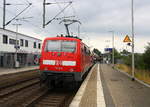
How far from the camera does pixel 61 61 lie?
10.2 metres

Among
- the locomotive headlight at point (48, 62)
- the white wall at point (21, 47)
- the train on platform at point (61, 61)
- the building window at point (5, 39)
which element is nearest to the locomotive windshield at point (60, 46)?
the train on platform at point (61, 61)

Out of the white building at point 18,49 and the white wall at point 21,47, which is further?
the white building at point 18,49

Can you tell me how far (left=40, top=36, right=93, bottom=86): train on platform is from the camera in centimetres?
1006

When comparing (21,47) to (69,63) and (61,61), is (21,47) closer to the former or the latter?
(61,61)

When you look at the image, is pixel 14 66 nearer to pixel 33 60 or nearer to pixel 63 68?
pixel 33 60

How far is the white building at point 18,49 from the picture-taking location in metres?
32.3

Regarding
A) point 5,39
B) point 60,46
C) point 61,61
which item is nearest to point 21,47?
point 5,39

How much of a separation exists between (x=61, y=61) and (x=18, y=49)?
27127 millimetres

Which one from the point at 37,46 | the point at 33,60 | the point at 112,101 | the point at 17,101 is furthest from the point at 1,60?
the point at 112,101

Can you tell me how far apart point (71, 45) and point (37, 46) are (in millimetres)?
38916

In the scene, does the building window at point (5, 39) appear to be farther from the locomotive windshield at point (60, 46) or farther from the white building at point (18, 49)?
the locomotive windshield at point (60, 46)

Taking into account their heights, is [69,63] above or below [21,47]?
below

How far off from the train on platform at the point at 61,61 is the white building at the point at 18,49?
20.2 meters

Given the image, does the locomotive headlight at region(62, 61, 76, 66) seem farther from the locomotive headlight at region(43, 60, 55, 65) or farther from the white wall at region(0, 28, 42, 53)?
the white wall at region(0, 28, 42, 53)
